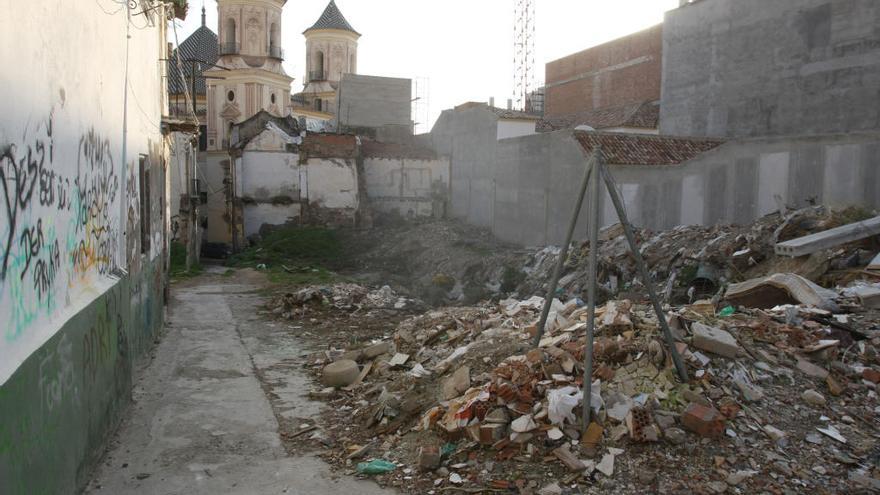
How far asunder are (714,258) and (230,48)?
2900cm

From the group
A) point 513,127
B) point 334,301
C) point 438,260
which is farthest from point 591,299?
point 513,127

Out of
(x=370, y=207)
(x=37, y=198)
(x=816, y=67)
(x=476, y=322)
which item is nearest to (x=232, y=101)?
(x=370, y=207)

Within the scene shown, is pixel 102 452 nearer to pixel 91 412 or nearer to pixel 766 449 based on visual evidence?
pixel 91 412

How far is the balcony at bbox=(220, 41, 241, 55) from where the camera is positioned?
111 ft

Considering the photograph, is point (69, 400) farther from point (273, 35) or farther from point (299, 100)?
point (299, 100)

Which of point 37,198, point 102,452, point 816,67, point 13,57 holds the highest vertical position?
point 816,67

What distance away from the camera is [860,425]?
532 centimetres

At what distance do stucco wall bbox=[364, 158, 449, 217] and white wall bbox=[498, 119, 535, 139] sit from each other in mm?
3272

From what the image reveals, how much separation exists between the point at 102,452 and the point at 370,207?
22.2m

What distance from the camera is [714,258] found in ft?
40.0

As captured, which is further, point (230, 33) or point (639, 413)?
point (230, 33)

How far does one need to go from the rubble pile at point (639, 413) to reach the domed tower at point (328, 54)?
131ft

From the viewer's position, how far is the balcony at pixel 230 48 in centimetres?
3384

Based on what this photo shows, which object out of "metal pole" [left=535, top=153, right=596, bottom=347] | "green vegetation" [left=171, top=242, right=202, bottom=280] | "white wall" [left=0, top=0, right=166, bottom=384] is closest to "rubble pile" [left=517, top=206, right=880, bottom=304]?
"metal pole" [left=535, top=153, right=596, bottom=347]
